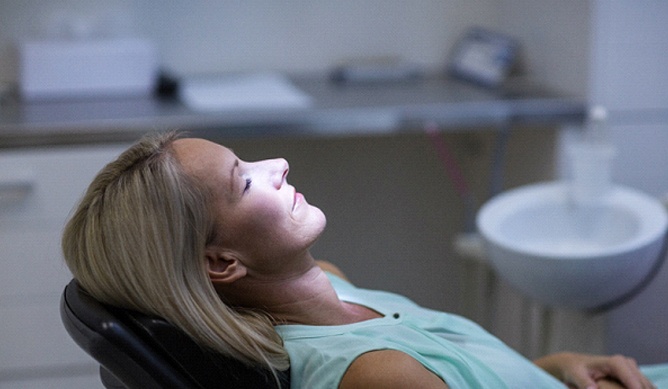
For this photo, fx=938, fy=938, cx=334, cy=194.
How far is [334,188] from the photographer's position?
2.95 m

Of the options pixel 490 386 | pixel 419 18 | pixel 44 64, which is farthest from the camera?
pixel 419 18

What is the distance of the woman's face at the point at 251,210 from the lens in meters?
1.18

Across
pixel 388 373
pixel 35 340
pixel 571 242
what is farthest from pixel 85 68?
pixel 388 373

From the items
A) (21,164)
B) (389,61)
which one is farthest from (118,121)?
(389,61)

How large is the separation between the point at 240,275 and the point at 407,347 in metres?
0.24

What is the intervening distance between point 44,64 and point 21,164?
1.55 ft

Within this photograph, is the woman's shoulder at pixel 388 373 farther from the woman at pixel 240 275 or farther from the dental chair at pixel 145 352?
the dental chair at pixel 145 352

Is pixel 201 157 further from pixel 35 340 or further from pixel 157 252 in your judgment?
pixel 35 340

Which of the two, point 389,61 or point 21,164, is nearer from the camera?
point 21,164

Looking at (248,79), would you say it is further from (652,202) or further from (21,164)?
(652,202)

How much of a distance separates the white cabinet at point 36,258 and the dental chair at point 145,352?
3.77ft

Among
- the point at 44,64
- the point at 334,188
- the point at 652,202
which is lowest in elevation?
the point at 334,188

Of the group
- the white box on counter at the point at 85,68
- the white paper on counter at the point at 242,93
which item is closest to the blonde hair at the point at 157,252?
the white paper on counter at the point at 242,93

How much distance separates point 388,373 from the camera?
109 cm
